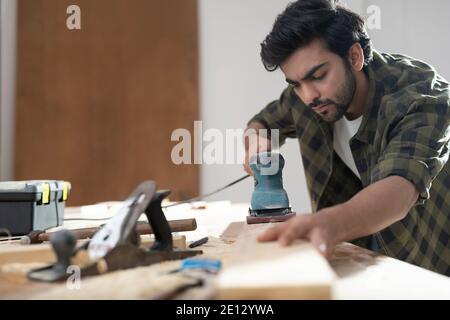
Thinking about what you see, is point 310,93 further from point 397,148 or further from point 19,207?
point 19,207

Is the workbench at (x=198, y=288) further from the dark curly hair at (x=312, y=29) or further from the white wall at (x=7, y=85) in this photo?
the white wall at (x=7, y=85)

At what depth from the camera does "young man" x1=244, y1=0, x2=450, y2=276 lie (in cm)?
88

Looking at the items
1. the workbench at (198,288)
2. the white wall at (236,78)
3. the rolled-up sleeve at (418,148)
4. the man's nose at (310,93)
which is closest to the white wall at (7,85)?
the white wall at (236,78)

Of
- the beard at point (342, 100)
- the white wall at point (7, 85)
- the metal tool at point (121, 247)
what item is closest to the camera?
the metal tool at point (121, 247)

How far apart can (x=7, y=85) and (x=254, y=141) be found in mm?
2606

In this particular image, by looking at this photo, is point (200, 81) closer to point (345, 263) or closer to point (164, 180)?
point (164, 180)

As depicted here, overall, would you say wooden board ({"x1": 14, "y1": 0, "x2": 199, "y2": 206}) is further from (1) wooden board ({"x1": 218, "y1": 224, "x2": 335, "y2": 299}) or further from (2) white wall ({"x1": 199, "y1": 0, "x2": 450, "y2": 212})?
(1) wooden board ({"x1": 218, "y1": 224, "x2": 335, "y2": 299})

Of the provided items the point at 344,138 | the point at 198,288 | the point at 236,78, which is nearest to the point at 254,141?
the point at 344,138

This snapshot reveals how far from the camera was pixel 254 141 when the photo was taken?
1.67 m

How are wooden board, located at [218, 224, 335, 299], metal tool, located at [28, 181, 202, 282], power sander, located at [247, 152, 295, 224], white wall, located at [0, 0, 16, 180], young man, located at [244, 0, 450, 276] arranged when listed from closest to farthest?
wooden board, located at [218, 224, 335, 299]
metal tool, located at [28, 181, 202, 282]
young man, located at [244, 0, 450, 276]
power sander, located at [247, 152, 295, 224]
white wall, located at [0, 0, 16, 180]

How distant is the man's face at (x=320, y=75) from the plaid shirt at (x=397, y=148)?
0.29ft

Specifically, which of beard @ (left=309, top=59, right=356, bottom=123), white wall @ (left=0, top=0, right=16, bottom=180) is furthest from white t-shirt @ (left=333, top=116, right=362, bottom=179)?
white wall @ (left=0, top=0, right=16, bottom=180)

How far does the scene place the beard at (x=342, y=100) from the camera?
4.44ft

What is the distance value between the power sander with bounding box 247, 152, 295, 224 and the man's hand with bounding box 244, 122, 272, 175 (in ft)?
0.79
